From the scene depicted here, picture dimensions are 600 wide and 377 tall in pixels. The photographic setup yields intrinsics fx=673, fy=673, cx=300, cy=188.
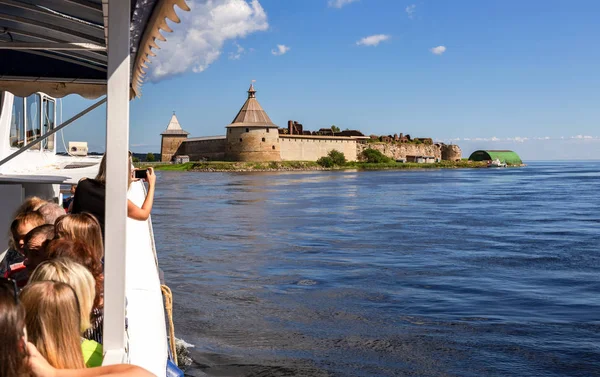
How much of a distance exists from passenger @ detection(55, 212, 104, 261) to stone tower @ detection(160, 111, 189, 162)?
75177 mm

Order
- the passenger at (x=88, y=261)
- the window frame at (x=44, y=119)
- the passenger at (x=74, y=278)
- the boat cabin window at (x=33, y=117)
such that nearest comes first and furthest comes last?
1. the passenger at (x=74, y=278)
2. the passenger at (x=88, y=261)
3. the boat cabin window at (x=33, y=117)
4. the window frame at (x=44, y=119)

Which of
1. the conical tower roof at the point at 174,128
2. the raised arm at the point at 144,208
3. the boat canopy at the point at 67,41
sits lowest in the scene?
the raised arm at the point at 144,208

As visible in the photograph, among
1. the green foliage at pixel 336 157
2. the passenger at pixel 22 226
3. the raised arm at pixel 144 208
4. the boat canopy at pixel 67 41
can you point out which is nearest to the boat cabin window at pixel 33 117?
the boat canopy at pixel 67 41

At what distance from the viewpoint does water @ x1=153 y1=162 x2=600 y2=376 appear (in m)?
6.39

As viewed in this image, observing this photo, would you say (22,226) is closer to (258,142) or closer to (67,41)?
(67,41)

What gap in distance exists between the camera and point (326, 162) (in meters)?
76.1

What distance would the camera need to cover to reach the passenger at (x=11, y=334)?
5.32ft

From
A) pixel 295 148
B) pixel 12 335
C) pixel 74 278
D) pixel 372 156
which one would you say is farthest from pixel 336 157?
pixel 12 335

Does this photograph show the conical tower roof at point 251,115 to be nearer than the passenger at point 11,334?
No

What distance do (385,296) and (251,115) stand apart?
206 ft

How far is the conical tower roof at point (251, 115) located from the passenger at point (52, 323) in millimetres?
67775

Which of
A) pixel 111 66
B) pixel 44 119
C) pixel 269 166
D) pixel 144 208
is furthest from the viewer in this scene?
pixel 269 166

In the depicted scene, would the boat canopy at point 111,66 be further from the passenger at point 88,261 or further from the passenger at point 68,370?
the passenger at point 68,370

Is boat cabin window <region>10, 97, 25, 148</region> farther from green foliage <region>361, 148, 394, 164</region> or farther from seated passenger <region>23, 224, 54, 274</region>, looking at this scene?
green foliage <region>361, 148, 394, 164</region>
